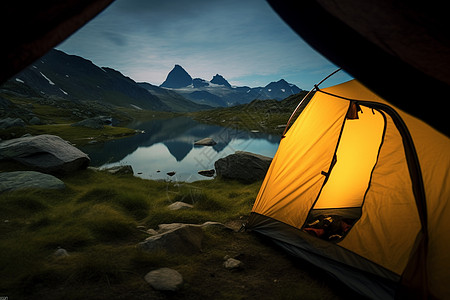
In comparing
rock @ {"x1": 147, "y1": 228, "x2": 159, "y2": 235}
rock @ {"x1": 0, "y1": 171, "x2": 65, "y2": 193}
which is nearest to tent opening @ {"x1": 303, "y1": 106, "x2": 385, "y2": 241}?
rock @ {"x1": 147, "y1": 228, "x2": 159, "y2": 235}

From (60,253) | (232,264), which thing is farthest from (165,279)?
(60,253)

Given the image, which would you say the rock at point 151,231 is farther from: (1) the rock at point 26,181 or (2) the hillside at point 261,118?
(2) the hillside at point 261,118

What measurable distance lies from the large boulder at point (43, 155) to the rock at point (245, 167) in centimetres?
813

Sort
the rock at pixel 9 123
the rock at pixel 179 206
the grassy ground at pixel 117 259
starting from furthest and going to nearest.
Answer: the rock at pixel 9 123 → the rock at pixel 179 206 → the grassy ground at pixel 117 259

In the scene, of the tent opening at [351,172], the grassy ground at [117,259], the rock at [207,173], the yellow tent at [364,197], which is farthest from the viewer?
the rock at [207,173]

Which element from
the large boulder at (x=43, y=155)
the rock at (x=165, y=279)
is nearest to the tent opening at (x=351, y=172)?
the rock at (x=165, y=279)

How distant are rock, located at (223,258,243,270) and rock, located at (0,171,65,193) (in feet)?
25.2

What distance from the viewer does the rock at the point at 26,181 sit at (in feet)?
26.5

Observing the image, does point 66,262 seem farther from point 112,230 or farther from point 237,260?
point 237,260

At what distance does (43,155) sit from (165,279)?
11143 mm

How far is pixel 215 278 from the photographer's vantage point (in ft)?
14.4

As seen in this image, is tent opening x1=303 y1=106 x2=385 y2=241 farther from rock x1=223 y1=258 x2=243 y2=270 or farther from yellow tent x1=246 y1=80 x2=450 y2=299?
rock x1=223 y1=258 x2=243 y2=270

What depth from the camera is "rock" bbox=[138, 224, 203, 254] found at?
489 cm

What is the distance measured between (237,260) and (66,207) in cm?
577
